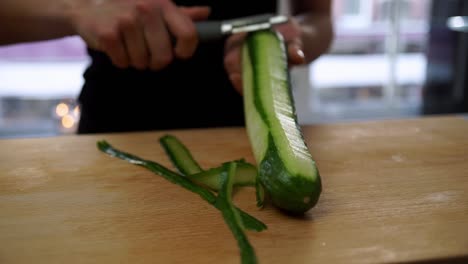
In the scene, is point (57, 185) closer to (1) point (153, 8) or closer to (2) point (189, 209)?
(2) point (189, 209)

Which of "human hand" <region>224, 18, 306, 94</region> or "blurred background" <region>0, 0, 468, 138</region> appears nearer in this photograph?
"human hand" <region>224, 18, 306, 94</region>

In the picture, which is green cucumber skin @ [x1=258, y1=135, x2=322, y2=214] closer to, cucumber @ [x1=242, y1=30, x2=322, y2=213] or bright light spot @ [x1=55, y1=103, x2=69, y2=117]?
cucumber @ [x1=242, y1=30, x2=322, y2=213]

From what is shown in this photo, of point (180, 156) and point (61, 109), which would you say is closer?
point (180, 156)

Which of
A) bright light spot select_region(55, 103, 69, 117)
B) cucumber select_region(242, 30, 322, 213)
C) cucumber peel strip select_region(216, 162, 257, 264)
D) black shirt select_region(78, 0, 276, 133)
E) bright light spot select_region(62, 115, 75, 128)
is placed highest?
cucumber select_region(242, 30, 322, 213)

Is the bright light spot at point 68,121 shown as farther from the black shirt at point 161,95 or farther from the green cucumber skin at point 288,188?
the green cucumber skin at point 288,188

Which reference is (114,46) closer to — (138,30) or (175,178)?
(138,30)

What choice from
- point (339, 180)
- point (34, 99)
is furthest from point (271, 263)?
point (34, 99)

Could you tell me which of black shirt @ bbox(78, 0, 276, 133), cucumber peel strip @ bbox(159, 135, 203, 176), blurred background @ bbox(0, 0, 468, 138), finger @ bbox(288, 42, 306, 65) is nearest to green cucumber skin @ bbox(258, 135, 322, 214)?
cucumber peel strip @ bbox(159, 135, 203, 176)

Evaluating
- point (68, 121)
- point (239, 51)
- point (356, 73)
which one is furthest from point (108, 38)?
point (356, 73)
